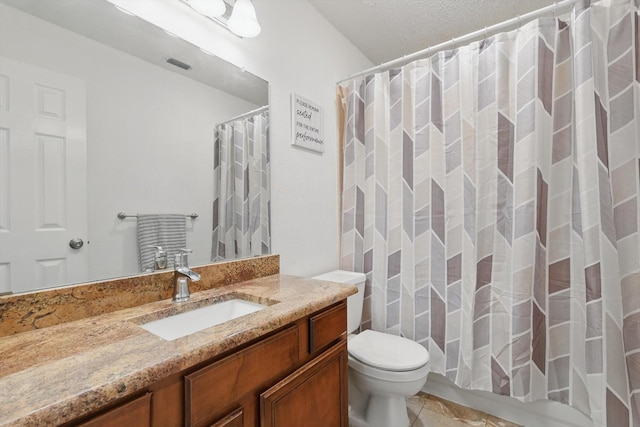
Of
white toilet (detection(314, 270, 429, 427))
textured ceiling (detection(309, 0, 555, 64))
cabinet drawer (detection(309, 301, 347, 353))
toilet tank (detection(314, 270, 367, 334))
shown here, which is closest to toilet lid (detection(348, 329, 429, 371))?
white toilet (detection(314, 270, 429, 427))

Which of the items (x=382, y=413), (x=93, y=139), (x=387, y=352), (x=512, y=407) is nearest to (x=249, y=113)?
(x=93, y=139)

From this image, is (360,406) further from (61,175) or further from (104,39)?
(104,39)

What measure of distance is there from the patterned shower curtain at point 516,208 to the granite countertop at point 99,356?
1.01 metres

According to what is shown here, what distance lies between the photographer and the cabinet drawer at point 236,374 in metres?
0.67

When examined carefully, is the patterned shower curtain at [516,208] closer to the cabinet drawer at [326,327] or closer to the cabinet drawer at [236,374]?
the cabinet drawer at [326,327]

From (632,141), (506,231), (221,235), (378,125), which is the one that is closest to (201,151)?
(221,235)

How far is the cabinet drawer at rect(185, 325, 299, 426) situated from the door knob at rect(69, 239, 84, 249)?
2.00ft

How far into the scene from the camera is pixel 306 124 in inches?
70.4

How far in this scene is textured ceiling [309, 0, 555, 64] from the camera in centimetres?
184

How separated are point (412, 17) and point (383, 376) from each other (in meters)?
2.17

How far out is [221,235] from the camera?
4.40ft

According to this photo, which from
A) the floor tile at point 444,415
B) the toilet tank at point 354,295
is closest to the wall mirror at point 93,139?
the toilet tank at point 354,295

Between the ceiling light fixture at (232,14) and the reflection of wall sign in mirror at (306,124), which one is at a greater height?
the ceiling light fixture at (232,14)

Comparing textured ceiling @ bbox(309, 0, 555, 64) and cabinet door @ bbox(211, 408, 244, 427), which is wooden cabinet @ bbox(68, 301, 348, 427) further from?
textured ceiling @ bbox(309, 0, 555, 64)
